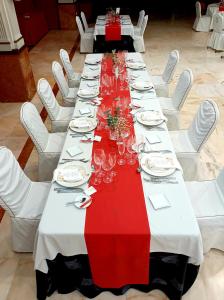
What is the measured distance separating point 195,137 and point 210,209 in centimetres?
84

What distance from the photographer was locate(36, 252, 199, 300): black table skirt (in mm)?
1718

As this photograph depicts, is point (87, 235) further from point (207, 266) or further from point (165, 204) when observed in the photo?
point (207, 266)

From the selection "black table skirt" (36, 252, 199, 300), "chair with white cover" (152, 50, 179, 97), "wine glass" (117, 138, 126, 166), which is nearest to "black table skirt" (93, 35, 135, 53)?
"chair with white cover" (152, 50, 179, 97)

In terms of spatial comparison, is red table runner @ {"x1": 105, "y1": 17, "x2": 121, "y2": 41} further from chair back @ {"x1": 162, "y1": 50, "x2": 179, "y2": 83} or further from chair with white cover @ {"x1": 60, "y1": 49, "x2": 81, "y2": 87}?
chair back @ {"x1": 162, "y1": 50, "x2": 179, "y2": 83}

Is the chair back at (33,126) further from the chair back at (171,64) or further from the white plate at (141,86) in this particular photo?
the chair back at (171,64)

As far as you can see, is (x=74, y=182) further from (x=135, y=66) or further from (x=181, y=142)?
(x=135, y=66)

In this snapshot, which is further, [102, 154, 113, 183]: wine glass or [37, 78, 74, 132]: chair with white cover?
[37, 78, 74, 132]: chair with white cover

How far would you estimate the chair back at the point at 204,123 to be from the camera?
2338mm

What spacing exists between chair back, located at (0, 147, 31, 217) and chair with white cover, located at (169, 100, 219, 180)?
4.90ft

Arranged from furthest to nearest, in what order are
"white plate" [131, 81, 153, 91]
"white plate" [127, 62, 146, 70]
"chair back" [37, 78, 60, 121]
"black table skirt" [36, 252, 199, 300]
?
"white plate" [127, 62, 146, 70] → "white plate" [131, 81, 153, 91] → "chair back" [37, 78, 60, 121] → "black table skirt" [36, 252, 199, 300]

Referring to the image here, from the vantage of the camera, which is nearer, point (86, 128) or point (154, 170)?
point (154, 170)

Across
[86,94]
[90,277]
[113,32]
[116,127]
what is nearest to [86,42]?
[113,32]

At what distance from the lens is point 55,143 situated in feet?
9.09

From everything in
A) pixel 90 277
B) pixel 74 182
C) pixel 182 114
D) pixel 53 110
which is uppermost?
pixel 74 182
